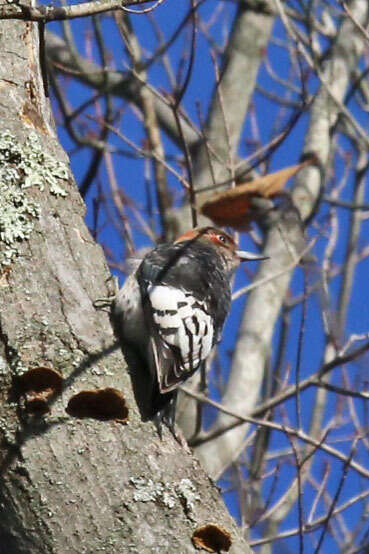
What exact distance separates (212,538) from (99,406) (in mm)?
484

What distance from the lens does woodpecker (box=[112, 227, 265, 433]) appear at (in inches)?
119

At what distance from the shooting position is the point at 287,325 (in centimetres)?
607

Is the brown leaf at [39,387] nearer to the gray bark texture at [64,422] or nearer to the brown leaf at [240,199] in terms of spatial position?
the gray bark texture at [64,422]

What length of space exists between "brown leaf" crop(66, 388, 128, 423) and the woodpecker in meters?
0.11

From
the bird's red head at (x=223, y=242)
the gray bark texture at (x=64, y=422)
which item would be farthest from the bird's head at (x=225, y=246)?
the gray bark texture at (x=64, y=422)

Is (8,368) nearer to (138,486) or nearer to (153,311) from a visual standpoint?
(138,486)

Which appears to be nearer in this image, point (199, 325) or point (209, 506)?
point (209, 506)

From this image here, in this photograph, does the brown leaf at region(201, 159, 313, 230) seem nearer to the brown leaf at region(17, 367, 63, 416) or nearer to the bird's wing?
the bird's wing

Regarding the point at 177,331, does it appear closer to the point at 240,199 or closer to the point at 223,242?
the point at 223,242

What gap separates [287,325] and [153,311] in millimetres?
2731

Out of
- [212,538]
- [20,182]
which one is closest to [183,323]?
[20,182]

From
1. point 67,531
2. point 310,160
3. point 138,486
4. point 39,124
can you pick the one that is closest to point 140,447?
point 138,486

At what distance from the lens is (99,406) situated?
2629 millimetres

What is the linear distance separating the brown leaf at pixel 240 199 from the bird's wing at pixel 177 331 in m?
1.17
